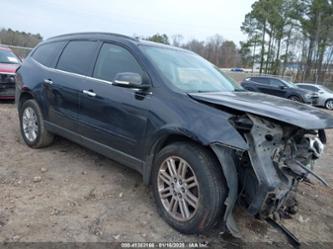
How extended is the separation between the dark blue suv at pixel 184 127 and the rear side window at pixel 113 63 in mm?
14

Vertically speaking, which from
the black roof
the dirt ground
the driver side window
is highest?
the black roof

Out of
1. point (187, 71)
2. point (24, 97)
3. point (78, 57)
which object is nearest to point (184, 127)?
point (187, 71)

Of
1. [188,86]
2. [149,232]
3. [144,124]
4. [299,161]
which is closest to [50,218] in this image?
[149,232]

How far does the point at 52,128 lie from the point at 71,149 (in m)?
0.60

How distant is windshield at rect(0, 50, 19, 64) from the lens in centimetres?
991

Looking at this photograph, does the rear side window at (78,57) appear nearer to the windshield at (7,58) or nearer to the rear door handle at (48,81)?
the rear door handle at (48,81)

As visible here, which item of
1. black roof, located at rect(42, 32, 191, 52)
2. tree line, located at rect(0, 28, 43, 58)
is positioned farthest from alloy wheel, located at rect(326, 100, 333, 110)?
tree line, located at rect(0, 28, 43, 58)

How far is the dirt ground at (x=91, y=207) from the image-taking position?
3088 millimetres

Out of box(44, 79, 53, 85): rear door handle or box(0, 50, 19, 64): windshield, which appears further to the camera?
box(0, 50, 19, 64): windshield

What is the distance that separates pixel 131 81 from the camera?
3.46 m

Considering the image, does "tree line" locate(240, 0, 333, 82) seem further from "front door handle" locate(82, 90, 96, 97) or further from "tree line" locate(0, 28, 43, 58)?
"front door handle" locate(82, 90, 96, 97)

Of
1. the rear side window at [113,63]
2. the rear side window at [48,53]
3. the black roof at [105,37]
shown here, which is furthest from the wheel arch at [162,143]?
the rear side window at [48,53]

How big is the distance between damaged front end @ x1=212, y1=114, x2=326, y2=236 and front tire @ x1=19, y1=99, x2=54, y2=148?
3191mm

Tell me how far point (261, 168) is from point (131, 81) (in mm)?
1579
